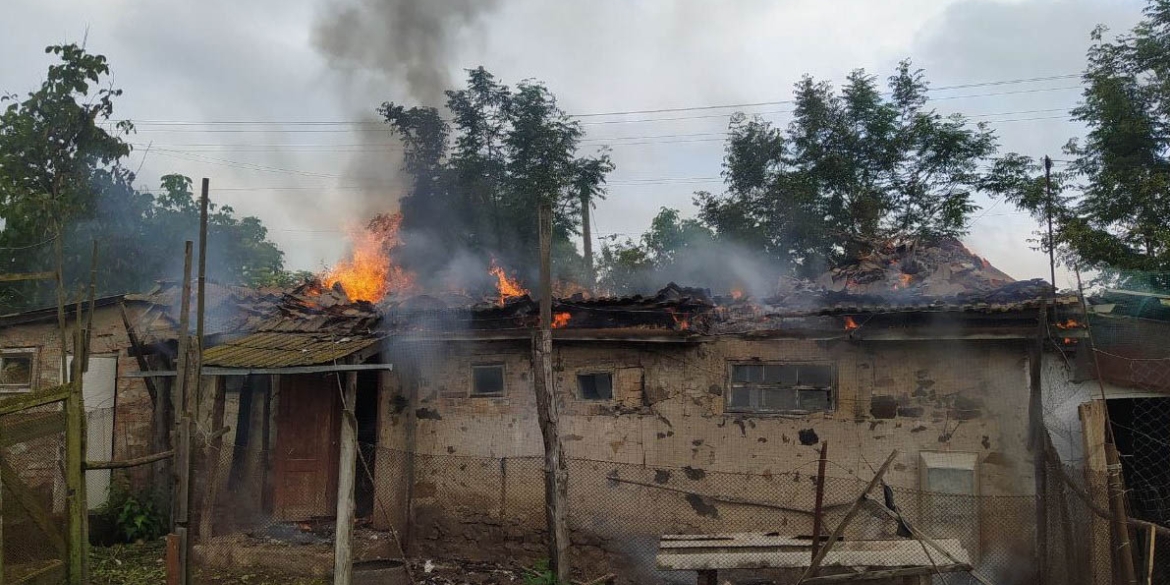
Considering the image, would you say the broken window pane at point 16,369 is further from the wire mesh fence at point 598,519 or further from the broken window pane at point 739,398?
the broken window pane at point 739,398

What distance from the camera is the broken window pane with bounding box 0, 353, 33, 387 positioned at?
1177 cm

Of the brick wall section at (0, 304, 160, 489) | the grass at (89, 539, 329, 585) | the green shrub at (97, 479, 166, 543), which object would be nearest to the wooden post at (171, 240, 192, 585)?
the grass at (89, 539, 329, 585)

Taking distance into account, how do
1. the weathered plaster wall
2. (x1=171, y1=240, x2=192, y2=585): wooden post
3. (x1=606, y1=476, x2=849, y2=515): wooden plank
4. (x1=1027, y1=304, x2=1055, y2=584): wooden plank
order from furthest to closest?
(x1=606, y1=476, x2=849, y2=515): wooden plank, the weathered plaster wall, (x1=1027, y1=304, x2=1055, y2=584): wooden plank, (x1=171, y1=240, x2=192, y2=585): wooden post

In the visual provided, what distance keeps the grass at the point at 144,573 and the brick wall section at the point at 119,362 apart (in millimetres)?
1787

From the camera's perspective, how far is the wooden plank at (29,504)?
246 inches

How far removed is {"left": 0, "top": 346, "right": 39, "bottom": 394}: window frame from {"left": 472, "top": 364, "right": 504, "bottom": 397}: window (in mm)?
7383

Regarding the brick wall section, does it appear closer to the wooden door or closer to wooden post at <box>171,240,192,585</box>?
the wooden door

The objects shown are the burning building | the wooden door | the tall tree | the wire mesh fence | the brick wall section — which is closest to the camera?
the wire mesh fence

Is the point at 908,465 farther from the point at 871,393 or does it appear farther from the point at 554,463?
the point at 554,463

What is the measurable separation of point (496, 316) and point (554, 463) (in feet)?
9.00

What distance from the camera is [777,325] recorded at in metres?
9.27

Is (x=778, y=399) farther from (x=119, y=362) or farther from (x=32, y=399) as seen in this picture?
(x=119, y=362)

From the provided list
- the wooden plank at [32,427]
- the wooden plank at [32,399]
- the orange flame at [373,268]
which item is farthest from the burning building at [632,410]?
the orange flame at [373,268]

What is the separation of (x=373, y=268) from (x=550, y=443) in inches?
406
